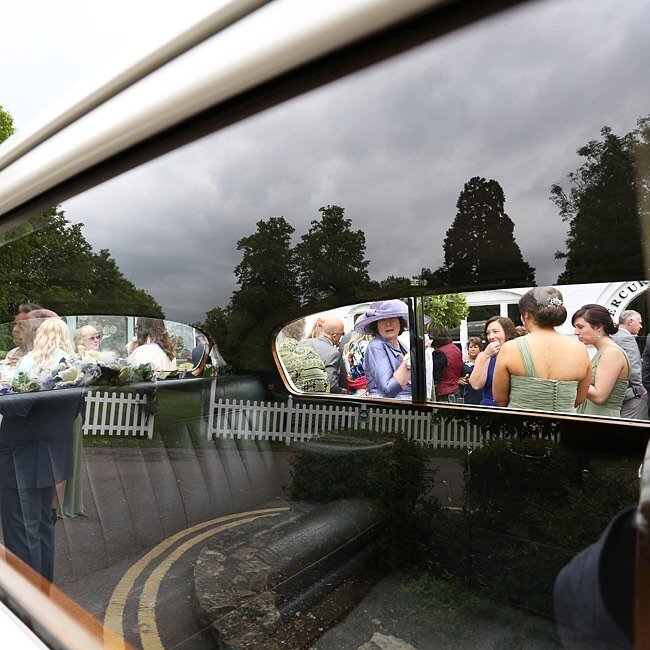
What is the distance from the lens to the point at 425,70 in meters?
0.65

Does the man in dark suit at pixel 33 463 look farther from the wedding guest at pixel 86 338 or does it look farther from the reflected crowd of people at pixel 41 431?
the wedding guest at pixel 86 338

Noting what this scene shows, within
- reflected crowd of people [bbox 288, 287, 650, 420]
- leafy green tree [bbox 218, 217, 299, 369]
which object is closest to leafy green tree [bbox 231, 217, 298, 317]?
leafy green tree [bbox 218, 217, 299, 369]

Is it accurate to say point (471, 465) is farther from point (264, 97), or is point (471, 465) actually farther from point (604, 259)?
point (264, 97)

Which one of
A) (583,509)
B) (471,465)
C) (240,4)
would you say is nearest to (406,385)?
(471,465)

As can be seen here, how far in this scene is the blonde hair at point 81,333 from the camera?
48.3 inches

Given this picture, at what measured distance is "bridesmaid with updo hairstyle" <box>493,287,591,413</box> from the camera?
111 cm

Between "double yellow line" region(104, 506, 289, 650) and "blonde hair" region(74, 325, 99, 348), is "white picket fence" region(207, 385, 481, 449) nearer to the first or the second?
"double yellow line" region(104, 506, 289, 650)

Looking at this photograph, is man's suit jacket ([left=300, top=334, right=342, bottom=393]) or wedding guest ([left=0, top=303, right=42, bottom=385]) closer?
man's suit jacket ([left=300, top=334, right=342, bottom=393])

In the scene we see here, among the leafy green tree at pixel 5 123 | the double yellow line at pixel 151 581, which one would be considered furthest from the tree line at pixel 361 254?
the leafy green tree at pixel 5 123

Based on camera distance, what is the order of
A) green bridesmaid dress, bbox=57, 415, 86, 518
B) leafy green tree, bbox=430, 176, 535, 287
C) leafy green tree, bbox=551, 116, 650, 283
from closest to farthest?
leafy green tree, bbox=551, 116, 650, 283
leafy green tree, bbox=430, 176, 535, 287
green bridesmaid dress, bbox=57, 415, 86, 518

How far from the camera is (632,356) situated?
3.51 ft

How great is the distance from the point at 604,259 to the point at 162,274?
800 mm

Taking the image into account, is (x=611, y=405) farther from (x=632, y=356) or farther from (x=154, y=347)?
(x=154, y=347)

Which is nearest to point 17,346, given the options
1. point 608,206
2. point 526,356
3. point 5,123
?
point 526,356
